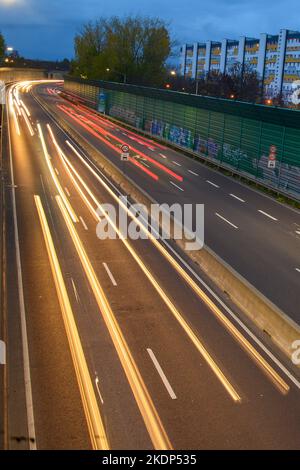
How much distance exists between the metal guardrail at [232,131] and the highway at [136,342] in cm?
788

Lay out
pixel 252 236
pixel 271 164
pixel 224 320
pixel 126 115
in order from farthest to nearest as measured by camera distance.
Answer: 1. pixel 126 115
2. pixel 271 164
3. pixel 252 236
4. pixel 224 320

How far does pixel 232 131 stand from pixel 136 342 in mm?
34003

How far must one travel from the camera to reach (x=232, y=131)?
4591 centimetres

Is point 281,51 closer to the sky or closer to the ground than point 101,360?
closer to the sky

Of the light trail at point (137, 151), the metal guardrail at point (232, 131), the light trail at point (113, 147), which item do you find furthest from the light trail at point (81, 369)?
the light trail at point (137, 151)

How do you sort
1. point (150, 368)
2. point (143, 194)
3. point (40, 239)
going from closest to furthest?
point (150, 368)
point (40, 239)
point (143, 194)

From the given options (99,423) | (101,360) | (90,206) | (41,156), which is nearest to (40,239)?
(90,206)

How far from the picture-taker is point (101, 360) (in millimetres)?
13461

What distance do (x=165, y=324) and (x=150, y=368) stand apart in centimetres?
270

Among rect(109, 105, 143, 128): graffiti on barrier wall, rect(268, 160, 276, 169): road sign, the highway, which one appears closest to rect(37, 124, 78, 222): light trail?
the highway

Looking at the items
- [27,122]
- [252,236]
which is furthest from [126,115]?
[252,236]

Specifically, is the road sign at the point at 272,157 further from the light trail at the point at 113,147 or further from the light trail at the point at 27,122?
the light trail at the point at 27,122

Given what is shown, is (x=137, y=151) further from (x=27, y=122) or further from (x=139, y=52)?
(x=139, y=52)

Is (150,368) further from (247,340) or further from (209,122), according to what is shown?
(209,122)
